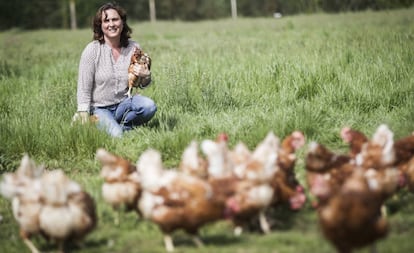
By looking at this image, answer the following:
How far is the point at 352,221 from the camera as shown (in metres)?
3.92

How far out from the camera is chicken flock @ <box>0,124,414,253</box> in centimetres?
404

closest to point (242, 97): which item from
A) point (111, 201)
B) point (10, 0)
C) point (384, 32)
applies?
point (111, 201)

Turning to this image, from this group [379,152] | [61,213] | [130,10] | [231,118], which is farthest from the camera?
[130,10]

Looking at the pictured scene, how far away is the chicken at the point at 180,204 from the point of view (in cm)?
441

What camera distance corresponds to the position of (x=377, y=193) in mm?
4531

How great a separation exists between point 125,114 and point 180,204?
12.0 feet

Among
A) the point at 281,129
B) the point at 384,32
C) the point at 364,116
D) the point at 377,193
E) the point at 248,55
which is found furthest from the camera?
the point at 384,32

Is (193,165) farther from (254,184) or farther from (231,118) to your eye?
(231,118)

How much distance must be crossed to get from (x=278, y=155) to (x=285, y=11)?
42.7 meters

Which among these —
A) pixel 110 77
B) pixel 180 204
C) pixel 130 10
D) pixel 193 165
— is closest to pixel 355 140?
pixel 193 165

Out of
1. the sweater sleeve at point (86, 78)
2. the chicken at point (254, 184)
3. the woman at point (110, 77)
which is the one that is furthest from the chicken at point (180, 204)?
the sweater sleeve at point (86, 78)

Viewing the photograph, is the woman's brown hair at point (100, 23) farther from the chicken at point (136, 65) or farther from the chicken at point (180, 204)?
the chicken at point (180, 204)

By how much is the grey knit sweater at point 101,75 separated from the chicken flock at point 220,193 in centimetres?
306

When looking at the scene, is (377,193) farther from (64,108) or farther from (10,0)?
(10,0)
